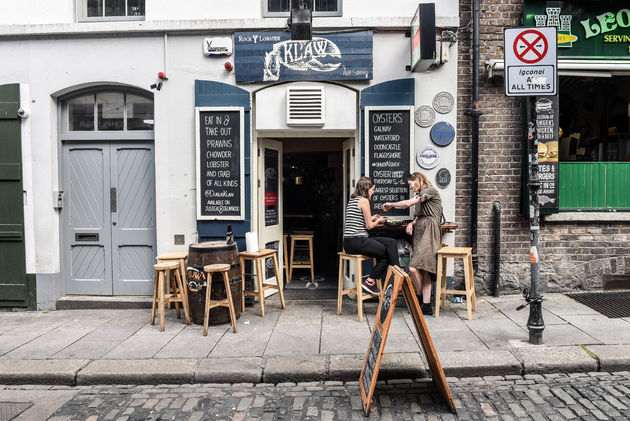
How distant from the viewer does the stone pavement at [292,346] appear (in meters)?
4.55

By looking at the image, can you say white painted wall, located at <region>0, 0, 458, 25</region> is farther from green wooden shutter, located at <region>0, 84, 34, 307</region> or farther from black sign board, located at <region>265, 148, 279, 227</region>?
black sign board, located at <region>265, 148, 279, 227</region>

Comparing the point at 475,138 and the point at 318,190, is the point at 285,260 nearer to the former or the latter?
the point at 318,190

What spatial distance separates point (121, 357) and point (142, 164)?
322cm

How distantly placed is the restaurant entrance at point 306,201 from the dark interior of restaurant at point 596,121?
130 inches

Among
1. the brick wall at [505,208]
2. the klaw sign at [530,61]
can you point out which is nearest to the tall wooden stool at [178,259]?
the brick wall at [505,208]

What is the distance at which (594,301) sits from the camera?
6.68 meters

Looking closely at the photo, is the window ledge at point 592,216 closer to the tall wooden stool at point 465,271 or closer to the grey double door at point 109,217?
the tall wooden stool at point 465,271

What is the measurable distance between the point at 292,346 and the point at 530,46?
4.08m

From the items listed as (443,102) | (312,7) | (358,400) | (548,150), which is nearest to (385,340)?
(358,400)

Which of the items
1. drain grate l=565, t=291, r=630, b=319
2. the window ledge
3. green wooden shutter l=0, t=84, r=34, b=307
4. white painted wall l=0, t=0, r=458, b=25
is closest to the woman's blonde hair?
the window ledge

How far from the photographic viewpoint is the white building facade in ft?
22.4

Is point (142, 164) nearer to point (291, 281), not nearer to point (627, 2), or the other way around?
point (291, 281)

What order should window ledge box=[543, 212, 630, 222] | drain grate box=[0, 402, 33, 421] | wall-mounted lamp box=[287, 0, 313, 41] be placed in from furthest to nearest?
window ledge box=[543, 212, 630, 222] → wall-mounted lamp box=[287, 0, 313, 41] → drain grate box=[0, 402, 33, 421]

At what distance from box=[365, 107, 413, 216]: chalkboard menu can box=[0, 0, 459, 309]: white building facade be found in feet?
0.07
